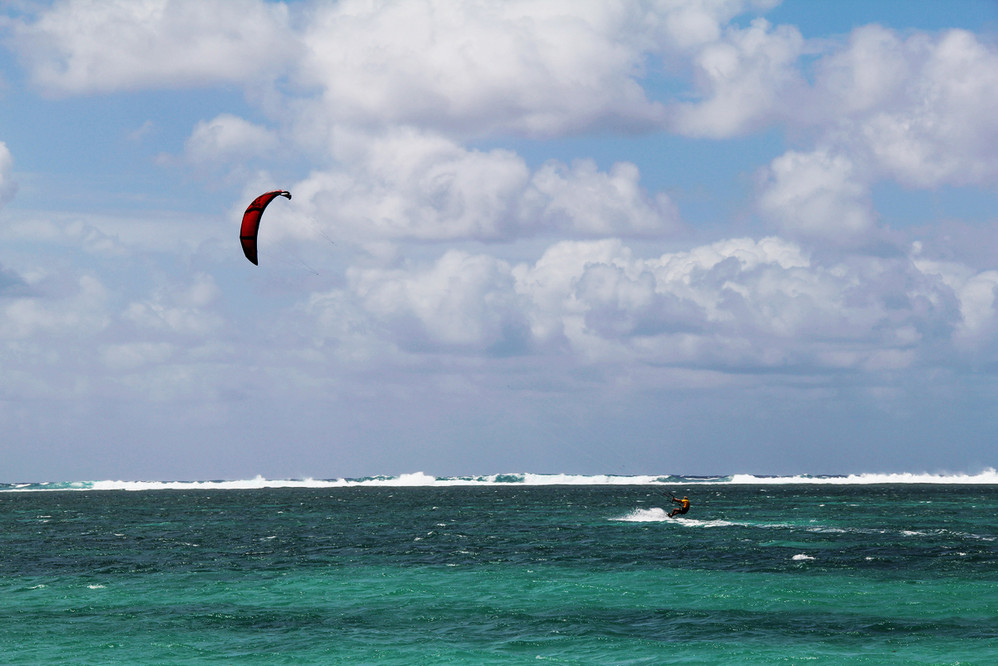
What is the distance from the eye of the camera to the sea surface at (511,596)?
1668 inches

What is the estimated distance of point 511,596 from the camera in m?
54.8

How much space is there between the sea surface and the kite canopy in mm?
18105

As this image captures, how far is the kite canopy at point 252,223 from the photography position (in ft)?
181

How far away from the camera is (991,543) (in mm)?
79188

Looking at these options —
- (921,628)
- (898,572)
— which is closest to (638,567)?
(898,572)

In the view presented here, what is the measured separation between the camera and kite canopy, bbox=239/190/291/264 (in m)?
55.1

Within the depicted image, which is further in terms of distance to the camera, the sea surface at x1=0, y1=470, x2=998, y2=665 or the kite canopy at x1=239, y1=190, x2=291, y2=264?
the kite canopy at x1=239, y1=190, x2=291, y2=264

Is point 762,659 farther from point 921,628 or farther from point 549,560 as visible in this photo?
point 549,560

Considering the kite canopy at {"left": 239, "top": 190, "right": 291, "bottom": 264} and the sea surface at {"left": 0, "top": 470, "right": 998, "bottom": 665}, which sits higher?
the kite canopy at {"left": 239, "top": 190, "right": 291, "bottom": 264}

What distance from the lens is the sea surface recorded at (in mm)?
42375

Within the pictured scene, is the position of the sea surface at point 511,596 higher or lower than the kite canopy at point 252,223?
lower

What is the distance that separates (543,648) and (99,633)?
64.3 feet

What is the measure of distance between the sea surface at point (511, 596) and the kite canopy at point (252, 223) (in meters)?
18.1

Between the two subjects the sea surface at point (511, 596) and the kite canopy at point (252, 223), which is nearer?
the sea surface at point (511, 596)
